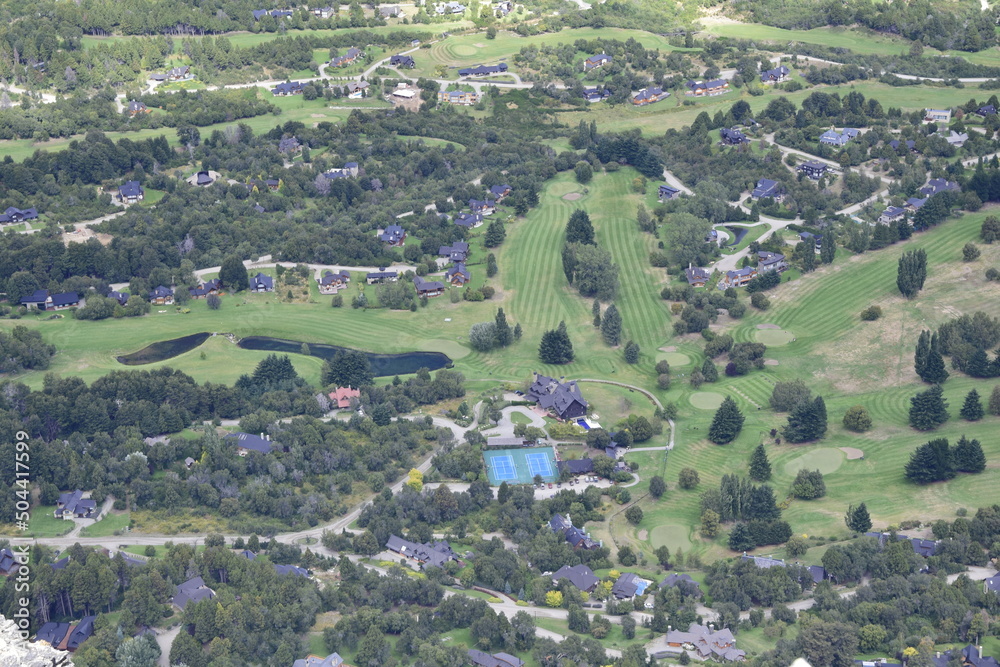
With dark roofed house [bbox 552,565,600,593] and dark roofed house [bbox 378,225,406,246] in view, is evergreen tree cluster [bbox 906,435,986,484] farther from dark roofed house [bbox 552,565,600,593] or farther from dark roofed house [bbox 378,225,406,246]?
dark roofed house [bbox 378,225,406,246]

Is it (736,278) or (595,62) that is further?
(595,62)

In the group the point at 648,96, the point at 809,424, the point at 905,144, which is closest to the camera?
the point at 809,424

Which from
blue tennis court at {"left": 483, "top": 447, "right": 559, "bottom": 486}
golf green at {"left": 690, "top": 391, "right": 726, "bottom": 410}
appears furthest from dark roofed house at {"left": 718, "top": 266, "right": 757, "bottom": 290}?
blue tennis court at {"left": 483, "top": 447, "right": 559, "bottom": 486}

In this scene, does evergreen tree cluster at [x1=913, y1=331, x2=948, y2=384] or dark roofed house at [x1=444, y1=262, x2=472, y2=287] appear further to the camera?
dark roofed house at [x1=444, y1=262, x2=472, y2=287]

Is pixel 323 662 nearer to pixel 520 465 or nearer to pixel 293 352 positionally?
pixel 520 465

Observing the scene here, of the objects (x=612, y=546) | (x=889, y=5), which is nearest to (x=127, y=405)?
(x=612, y=546)

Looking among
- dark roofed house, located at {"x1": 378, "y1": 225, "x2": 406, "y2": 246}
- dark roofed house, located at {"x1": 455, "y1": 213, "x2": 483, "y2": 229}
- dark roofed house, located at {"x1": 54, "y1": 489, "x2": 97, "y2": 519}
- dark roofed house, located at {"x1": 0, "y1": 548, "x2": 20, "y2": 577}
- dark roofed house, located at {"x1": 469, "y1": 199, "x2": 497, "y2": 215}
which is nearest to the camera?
dark roofed house, located at {"x1": 0, "y1": 548, "x2": 20, "y2": 577}

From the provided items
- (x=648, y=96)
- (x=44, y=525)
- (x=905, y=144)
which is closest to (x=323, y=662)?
(x=44, y=525)

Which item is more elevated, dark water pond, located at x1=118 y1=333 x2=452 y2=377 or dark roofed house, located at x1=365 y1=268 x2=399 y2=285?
dark roofed house, located at x1=365 y1=268 x2=399 y2=285
